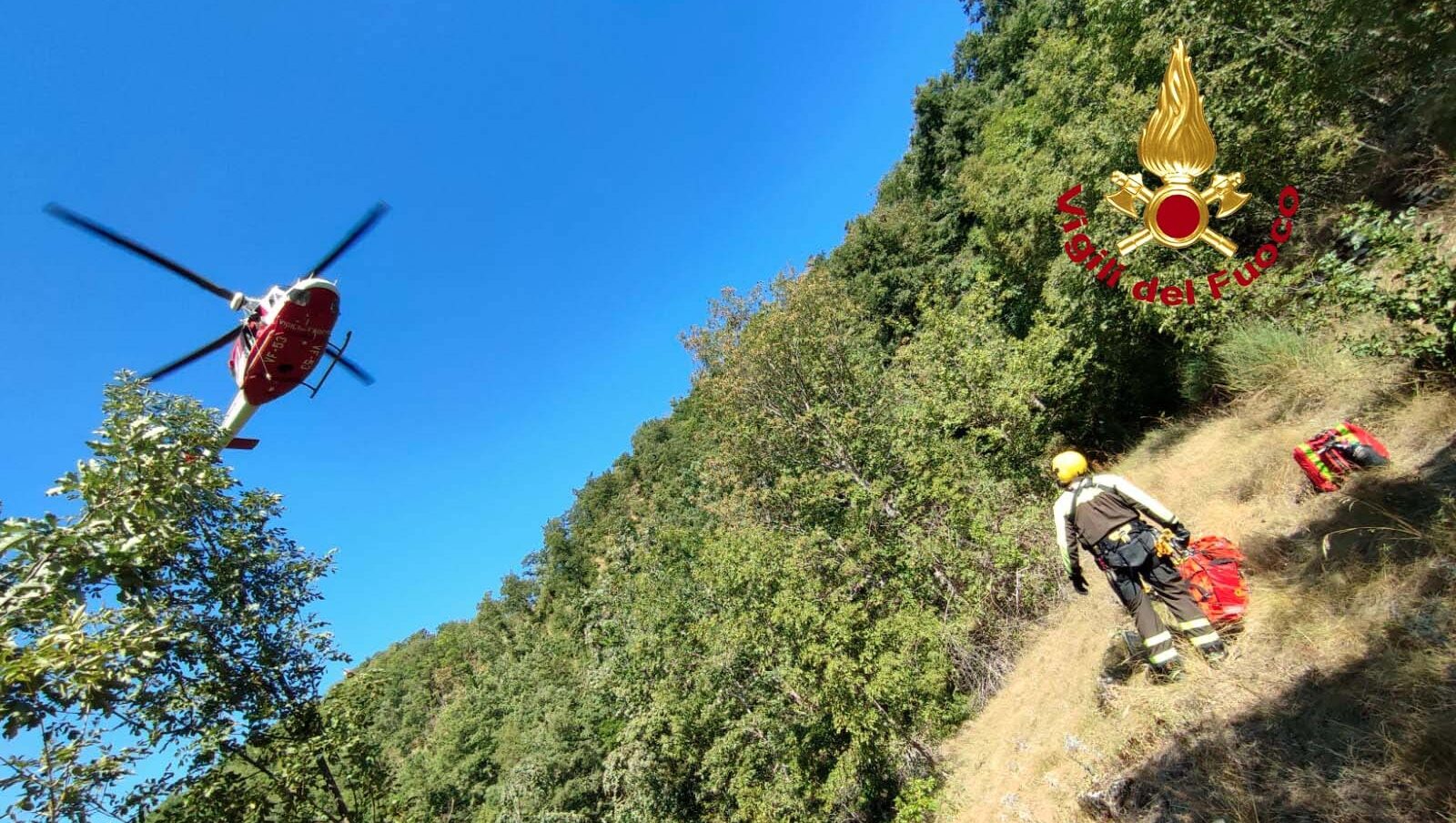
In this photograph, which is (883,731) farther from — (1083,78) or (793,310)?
(1083,78)

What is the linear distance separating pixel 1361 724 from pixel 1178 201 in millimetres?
8406

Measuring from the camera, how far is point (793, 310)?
68.5 feet

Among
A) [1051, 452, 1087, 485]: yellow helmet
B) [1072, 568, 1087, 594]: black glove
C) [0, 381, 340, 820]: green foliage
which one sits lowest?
[1072, 568, 1087, 594]: black glove

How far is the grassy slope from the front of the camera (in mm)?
3311

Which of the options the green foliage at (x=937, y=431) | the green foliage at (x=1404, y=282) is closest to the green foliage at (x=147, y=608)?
the green foliage at (x=937, y=431)

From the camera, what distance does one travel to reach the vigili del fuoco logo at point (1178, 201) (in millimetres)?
7332

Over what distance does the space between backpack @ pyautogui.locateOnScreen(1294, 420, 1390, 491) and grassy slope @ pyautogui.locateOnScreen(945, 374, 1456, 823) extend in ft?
0.51

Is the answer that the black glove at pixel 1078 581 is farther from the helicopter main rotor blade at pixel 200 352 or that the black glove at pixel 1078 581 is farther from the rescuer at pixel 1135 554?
the helicopter main rotor blade at pixel 200 352

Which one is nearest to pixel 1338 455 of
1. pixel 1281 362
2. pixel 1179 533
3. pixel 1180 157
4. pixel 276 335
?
pixel 1179 533

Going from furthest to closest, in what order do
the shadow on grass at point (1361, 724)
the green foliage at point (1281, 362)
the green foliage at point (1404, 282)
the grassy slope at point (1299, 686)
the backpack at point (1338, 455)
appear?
the green foliage at point (1281, 362) < the backpack at point (1338, 455) < the green foliage at point (1404, 282) < the grassy slope at point (1299, 686) < the shadow on grass at point (1361, 724)

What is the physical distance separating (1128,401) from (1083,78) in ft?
31.2

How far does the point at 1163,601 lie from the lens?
17.1 ft

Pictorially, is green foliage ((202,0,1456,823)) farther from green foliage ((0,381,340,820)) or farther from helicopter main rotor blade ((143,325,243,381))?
helicopter main rotor blade ((143,325,243,381))

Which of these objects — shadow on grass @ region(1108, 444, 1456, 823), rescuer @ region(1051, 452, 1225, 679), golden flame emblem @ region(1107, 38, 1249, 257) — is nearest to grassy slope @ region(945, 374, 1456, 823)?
shadow on grass @ region(1108, 444, 1456, 823)
